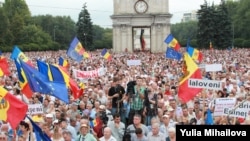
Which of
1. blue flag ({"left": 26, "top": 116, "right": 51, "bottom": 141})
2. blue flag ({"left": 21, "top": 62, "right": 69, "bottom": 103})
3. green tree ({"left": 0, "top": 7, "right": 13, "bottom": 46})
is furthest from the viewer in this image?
green tree ({"left": 0, "top": 7, "right": 13, "bottom": 46})

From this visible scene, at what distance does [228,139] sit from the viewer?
489cm

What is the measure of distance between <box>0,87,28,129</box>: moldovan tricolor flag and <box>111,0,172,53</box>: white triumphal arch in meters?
63.4

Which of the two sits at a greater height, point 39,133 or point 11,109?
point 11,109

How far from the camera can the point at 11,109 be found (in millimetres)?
9797

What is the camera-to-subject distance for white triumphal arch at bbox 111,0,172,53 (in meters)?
73.4

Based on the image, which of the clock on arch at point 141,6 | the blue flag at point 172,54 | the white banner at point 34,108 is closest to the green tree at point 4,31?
the clock on arch at point 141,6

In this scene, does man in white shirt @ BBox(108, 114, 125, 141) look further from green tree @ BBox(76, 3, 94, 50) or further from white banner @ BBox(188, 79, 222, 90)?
green tree @ BBox(76, 3, 94, 50)

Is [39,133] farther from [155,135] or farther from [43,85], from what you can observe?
[43,85]

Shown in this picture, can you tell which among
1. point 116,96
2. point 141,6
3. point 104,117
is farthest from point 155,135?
point 141,6

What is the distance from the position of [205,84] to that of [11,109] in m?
5.00

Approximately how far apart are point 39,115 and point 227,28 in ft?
212

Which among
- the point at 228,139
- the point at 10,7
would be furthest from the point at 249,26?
the point at 228,139

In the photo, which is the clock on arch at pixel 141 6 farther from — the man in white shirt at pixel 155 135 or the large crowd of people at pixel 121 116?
the man in white shirt at pixel 155 135

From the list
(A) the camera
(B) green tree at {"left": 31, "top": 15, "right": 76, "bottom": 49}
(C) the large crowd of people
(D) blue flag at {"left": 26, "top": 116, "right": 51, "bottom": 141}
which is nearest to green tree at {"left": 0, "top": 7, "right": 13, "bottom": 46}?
(B) green tree at {"left": 31, "top": 15, "right": 76, "bottom": 49}
